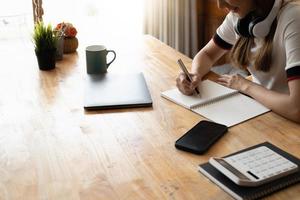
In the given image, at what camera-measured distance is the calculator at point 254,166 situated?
2.84 ft

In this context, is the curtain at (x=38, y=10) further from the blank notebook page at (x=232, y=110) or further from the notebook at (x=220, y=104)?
the blank notebook page at (x=232, y=110)

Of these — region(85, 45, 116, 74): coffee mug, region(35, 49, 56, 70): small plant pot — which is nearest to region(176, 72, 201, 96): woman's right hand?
region(85, 45, 116, 74): coffee mug

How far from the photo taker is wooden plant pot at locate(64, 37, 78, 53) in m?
1.89

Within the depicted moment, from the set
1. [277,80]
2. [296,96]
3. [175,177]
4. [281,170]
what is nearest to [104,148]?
[175,177]

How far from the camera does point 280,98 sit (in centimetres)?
127

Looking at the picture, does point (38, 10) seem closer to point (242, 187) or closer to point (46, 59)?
point (46, 59)

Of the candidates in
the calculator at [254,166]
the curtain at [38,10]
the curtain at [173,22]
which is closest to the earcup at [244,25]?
the calculator at [254,166]

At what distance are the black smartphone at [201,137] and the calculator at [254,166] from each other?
0.10 metres

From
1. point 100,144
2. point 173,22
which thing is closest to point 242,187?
point 100,144

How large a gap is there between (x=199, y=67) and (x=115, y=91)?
376 millimetres

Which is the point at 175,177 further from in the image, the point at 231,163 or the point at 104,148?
the point at 104,148

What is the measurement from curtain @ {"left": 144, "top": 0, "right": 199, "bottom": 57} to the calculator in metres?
2.19

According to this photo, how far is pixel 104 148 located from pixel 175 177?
0.23 m

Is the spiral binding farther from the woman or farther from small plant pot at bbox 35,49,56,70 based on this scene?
small plant pot at bbox 35,49,56,70
